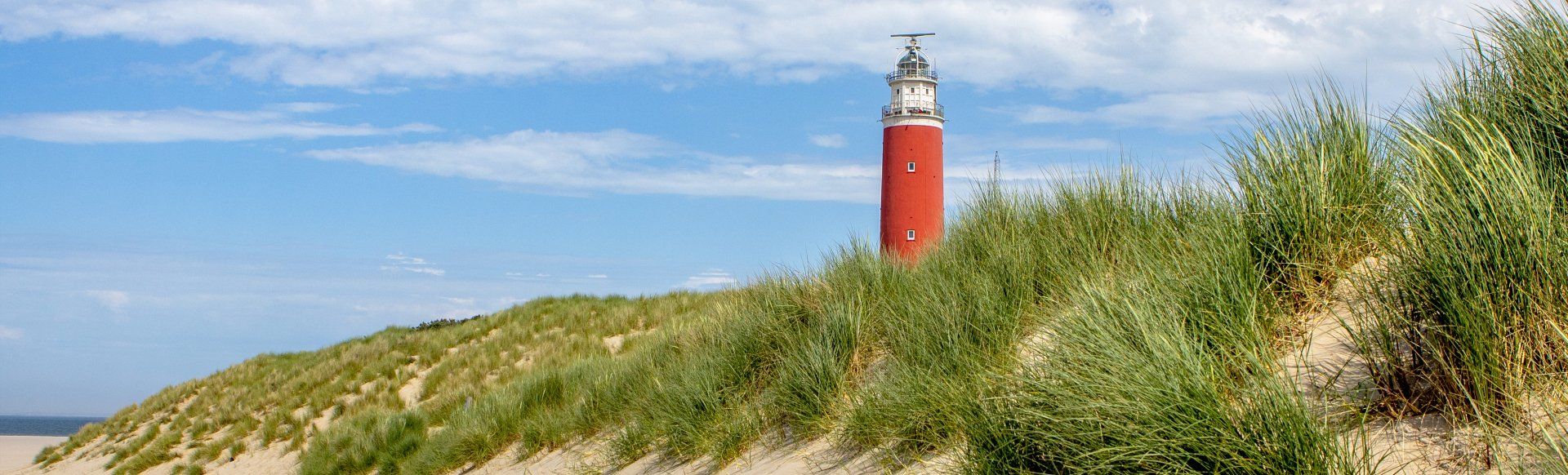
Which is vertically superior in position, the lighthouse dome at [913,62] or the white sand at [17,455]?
the lighthouse dome at [913,62]

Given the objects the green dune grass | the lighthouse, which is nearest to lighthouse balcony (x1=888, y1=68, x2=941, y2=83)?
the lighthouse

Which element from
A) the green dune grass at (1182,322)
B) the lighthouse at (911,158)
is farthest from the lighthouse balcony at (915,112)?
the green dune grass at (1182,322)

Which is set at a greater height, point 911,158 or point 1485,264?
point 911,158

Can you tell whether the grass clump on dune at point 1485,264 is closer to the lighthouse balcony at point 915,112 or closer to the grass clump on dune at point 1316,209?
the grass clump on dune at point 1316,209

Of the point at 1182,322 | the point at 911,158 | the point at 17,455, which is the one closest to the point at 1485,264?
the point at 1182,322

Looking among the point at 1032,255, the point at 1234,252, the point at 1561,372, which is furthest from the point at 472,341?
the point at 1561,372

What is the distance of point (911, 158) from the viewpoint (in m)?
28.3

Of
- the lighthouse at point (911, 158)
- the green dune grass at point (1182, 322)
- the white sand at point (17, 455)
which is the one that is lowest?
the white sand at point (17, 455)

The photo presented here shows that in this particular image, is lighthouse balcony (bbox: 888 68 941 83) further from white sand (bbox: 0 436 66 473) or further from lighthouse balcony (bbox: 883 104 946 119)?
white sand (bbox: 0 436 66 473)

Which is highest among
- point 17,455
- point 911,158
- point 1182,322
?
point 911,158

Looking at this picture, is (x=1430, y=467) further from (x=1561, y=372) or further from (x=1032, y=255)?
(x=1032, y=255)

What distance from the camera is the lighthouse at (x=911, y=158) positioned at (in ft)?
89.7

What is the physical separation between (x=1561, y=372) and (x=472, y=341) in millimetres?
18078

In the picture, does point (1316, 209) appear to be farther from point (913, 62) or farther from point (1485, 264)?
point (913, 62)
